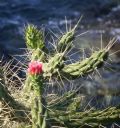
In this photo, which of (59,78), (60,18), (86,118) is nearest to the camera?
(86,118)

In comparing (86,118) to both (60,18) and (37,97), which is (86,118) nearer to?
(37,97)

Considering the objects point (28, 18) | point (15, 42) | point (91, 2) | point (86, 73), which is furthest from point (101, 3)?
point (86, 73)

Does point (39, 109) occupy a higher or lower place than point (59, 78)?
lower

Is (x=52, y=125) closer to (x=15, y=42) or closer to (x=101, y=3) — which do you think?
(x=15, y=42)

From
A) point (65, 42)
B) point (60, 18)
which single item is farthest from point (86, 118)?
point (60, 18)

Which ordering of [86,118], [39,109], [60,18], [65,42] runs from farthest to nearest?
1. [60,18]
2. [65,42]
3. [86,118]
4. [39,109]

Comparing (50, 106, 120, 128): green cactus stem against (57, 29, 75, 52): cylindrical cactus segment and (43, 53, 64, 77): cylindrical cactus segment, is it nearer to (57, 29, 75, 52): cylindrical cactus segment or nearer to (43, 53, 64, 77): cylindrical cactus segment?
(43, 53, 64, 77): cylindrical cactus segment

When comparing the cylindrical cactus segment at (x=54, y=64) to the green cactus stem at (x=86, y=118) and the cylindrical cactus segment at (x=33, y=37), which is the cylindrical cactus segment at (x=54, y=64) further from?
the green cactus stem at (x=86, y=118)
